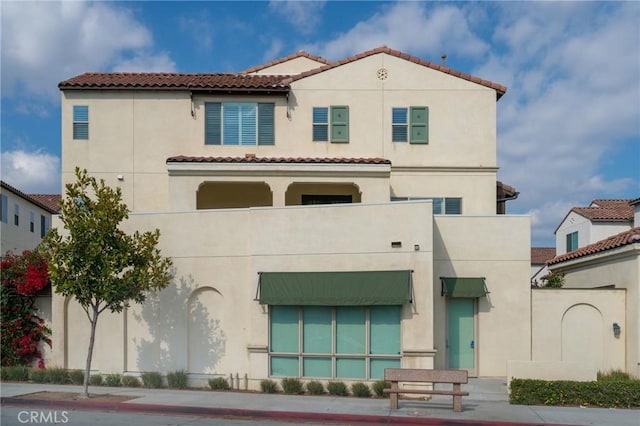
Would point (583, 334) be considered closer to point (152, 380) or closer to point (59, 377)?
point (152, 380)

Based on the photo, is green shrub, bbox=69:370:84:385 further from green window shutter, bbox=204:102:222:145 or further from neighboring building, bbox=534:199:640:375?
neighboring building, bbox=534:199:640:375

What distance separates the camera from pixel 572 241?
149 ft

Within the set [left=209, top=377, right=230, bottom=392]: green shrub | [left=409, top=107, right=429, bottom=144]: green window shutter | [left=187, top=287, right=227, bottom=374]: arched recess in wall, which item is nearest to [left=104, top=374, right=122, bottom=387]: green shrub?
[left=187, top=287, right=227, bottom=374]: arched recess in wall

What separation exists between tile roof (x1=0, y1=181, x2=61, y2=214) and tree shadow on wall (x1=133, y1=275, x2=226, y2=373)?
20368 mm

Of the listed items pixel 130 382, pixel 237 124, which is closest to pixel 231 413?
pixel 130 382

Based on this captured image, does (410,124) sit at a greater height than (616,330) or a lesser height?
greater

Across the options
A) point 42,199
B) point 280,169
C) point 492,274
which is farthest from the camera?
point 42,199

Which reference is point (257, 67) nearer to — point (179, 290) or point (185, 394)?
point (179, 290)

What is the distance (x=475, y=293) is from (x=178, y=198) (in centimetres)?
1001

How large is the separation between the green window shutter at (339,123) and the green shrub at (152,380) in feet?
33.3

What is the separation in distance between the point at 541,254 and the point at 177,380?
159 feet

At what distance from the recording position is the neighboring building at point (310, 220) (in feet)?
58.9

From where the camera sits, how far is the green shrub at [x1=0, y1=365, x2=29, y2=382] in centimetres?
1884

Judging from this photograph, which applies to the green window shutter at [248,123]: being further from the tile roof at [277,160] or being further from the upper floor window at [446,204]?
the upper floor window at [446,204]
